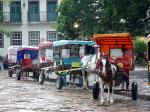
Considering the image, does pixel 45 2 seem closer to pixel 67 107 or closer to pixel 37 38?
pixel 37 38

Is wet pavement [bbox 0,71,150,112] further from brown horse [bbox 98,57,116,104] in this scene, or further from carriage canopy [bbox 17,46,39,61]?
carriage canopy [bbox 17,46,39,61]

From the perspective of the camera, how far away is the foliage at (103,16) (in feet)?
105

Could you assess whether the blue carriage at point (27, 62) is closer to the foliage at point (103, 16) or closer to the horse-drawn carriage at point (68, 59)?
the foliage at point (103, 16)

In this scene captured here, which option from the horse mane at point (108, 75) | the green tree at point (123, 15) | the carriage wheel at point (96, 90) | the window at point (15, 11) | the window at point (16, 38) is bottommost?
the carriage wheel at point (96, 90)

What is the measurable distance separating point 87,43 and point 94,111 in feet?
31.7

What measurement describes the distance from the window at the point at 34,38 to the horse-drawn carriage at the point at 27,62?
75.2 feet

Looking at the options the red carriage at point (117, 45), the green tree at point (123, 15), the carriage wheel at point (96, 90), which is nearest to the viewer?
the carriage wheel at point (96, 90)

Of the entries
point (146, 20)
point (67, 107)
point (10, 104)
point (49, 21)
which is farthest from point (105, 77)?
point (49, 21)

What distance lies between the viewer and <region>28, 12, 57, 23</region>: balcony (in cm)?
5944

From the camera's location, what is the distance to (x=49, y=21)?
59344 mm

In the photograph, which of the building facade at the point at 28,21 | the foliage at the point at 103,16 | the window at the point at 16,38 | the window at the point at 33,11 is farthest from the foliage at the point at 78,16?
the window at the point at 16,38

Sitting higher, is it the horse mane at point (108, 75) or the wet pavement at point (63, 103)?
the horse mane at point (108, 75)

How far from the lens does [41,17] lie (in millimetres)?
59438

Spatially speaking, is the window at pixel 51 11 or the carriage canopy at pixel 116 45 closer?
the carriage canopy at pixel 116 45
